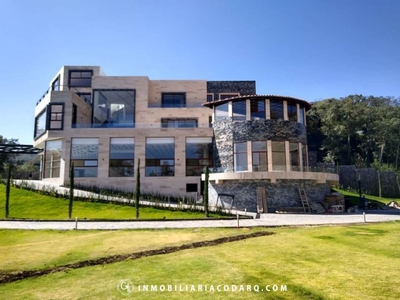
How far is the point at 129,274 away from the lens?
25.2 ft

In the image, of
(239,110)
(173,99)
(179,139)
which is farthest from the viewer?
(173,99)

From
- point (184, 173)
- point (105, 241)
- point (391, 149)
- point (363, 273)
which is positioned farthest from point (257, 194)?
point (391, 149)

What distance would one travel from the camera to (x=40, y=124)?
37281 millimetres

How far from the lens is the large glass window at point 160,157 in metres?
32.6

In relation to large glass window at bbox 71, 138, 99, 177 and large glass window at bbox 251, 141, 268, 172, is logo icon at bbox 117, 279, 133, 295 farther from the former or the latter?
large glass window at bbox 71, 138, 99, 177

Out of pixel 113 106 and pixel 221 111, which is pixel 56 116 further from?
pixel 221 111

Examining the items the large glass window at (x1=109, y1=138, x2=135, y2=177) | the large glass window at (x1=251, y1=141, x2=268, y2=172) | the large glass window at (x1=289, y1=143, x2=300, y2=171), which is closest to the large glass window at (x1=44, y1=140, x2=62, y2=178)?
the large glass window at (x1=109, y1=138, x2=135, y2=177)

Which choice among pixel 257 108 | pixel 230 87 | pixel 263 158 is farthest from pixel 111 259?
pixel 230 87

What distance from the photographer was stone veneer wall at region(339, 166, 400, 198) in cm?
4366

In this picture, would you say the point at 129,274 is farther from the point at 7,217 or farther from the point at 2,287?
the point at 7,217

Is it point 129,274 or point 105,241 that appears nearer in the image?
point 129,274

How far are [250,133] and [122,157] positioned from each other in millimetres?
14582

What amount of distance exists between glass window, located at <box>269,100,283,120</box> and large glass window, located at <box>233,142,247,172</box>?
13.2 ft

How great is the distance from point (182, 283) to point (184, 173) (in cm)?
2558
